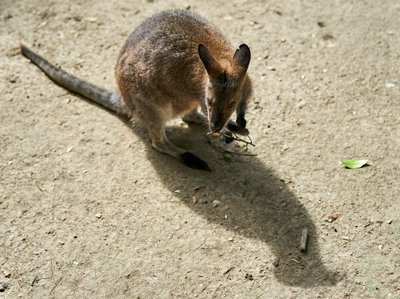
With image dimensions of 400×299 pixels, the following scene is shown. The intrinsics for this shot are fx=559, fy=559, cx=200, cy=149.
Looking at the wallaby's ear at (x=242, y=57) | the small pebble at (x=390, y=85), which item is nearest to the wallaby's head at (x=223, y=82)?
the wallaby's ear at (x=242, y=57)

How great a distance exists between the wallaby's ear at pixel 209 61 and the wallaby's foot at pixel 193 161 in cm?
90

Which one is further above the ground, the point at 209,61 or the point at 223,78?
the point at 209,61

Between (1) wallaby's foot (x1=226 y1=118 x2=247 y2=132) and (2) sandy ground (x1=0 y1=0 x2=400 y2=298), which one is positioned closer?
(2) sandy ground (x1=0 y1=0 x2=400 y2=298)

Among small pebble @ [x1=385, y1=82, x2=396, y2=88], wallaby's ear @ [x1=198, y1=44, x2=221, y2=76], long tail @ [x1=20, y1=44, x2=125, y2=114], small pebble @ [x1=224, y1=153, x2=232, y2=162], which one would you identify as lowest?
→ small pebble @ [x1=224, y1=153, x2=232, y2=162]

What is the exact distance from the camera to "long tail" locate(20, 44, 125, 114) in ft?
16.4

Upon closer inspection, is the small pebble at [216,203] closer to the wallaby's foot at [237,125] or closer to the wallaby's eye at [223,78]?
the wallaby's foot at [237,125]

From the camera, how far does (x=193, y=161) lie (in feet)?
15.3

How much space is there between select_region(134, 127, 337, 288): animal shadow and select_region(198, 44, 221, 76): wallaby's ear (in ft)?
3.23

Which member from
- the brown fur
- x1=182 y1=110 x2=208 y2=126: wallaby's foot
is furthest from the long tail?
x1=182 y1=110 x2=208 y2=126: wallaby's foot

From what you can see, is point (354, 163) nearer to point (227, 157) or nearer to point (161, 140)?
point (227, 157)

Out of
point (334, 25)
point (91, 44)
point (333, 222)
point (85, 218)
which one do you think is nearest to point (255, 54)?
point (334, 25)

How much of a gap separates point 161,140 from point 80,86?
101 centimetres

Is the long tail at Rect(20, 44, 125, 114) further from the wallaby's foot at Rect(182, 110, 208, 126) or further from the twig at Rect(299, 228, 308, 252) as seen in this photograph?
the twig at Rect(299, 228, 308, 252)


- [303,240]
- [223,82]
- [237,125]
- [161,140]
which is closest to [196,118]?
[161,140]
